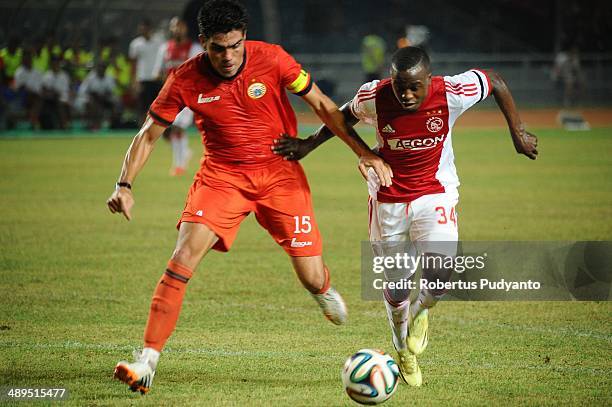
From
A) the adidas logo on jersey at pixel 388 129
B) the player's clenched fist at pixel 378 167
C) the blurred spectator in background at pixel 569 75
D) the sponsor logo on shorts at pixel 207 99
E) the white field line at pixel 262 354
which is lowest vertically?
the blurred spectator in background at pixel 569 75

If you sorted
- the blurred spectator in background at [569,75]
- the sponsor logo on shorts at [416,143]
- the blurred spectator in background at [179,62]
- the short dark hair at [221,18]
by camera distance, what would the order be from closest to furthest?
the short dark hair at [221,18]
the sponsor logo on shorts at [416,143]
the blurred spectator in background at [179,62]
the blurred spectator in background at [569,75]

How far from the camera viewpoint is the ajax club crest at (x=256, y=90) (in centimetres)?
635

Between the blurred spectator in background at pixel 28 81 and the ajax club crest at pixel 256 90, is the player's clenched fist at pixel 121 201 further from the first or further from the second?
the blurred spectator in background at pixel 28 81

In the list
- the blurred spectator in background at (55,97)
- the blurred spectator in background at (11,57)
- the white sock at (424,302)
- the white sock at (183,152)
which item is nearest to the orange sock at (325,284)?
the white sock at (424,302)

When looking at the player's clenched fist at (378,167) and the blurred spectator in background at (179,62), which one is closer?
the player's clenched fist at (378,167)

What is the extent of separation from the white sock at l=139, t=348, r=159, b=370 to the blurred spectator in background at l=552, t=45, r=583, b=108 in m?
32.2

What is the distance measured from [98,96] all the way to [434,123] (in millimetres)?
23233

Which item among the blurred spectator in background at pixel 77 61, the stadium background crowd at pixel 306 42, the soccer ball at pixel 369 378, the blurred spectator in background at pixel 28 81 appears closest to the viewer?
the soccer ball at pixel 369 378

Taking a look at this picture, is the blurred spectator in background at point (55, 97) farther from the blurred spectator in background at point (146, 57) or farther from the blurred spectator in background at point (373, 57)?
the blurred spectator in background at point (373, 57)

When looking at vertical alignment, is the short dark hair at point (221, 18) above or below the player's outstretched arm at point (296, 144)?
above

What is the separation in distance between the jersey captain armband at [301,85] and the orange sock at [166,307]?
4.45 ft

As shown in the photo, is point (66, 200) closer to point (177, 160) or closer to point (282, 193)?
point (177, 160)

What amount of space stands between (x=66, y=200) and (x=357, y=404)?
1044cm

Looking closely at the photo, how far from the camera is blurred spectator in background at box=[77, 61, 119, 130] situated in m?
28.6
